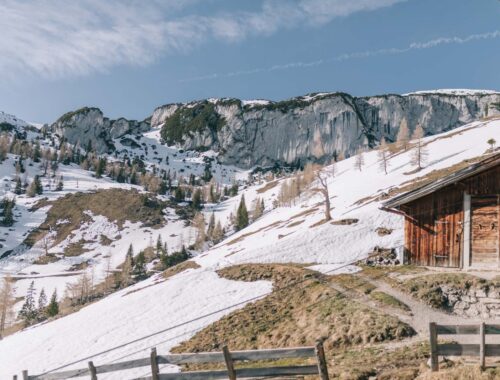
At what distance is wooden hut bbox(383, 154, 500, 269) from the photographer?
93.1ft

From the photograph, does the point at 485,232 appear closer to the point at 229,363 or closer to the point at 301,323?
the point at 301,323

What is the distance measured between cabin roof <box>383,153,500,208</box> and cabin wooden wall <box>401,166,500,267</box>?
0.54 m

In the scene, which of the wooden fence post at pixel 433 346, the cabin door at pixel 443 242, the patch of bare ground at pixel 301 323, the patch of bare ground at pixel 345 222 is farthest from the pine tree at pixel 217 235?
the wooden fence post at pixel 433 346

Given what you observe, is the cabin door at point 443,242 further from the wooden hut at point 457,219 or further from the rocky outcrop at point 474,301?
the rocky outcrop at point 474,301

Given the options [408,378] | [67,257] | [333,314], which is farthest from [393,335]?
[67,257]

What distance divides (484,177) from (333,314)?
1438 cm

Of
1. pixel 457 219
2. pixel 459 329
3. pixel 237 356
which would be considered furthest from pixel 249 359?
pixel 457 219

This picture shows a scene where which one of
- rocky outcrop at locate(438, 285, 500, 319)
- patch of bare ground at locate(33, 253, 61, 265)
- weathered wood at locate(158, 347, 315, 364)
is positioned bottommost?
patch of bare ground at locate(33, 253, 61, 265)

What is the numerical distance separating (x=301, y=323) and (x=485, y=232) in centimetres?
1412

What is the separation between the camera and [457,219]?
29719mm

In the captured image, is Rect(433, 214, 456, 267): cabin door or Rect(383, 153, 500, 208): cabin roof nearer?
Rect(383, 153, 500, 208): cabin roof

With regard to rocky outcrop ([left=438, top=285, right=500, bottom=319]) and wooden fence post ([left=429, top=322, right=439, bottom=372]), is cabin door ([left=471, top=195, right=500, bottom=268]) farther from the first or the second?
wooden fence post ([left=429, top=322, right=439, bottom=372])

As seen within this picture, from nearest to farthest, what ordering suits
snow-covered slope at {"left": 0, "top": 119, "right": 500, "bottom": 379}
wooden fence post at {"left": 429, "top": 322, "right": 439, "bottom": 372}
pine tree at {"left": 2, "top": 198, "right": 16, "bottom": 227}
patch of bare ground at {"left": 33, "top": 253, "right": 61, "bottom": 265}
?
wooden fence post at {"left": 429, "top": 322, "right": 439, "bottom": 372}, snow-covered slope at {"left": 0, "top": 119, "right": 500, "bottom": 379}, patch of bare ground at {"left": 33, "top": 253, "right": 61, "bottom": 265}, pine tree at {"left": 2, "top": 198, "right": 16, "bottom": 227}

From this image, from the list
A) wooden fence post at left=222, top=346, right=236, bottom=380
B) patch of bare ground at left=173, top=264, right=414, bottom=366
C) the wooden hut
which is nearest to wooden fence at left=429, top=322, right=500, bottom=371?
wooden fence post at left=222, top=346, right=236, bottom=380
